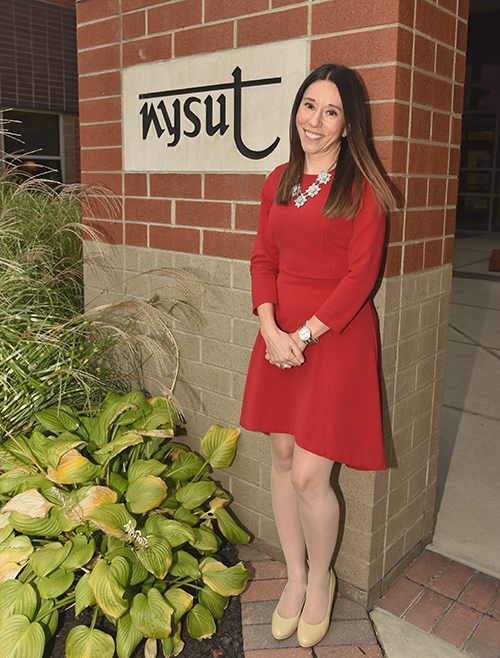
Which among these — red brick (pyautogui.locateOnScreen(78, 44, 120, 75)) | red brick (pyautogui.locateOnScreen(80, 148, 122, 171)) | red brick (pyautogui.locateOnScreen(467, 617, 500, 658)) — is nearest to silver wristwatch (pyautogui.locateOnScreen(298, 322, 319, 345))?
red brick (pyautogui.locateOnScreen(467, 617, 500, 658))

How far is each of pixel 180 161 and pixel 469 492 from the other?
236 centimetres

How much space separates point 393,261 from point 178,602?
59.0 inches

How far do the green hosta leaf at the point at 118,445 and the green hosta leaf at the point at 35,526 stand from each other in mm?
328

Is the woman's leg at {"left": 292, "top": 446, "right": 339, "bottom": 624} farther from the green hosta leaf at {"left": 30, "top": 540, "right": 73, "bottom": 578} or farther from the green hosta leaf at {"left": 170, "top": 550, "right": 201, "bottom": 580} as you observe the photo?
the green hosta leaf at {"left": 30, "top": 540, "right": 73, "bottom": 578}

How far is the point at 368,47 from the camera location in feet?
7.06

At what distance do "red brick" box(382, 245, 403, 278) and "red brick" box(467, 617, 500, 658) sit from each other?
54.9 inches

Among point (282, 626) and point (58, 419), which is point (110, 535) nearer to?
point (58, 419)

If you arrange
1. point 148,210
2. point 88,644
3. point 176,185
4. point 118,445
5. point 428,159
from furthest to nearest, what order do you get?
point 148,210, point 176,185, point 118,445, point 428,159, point 88,644

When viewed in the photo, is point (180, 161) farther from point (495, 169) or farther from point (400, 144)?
point (495, 169)

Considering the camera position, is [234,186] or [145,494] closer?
[145,494]

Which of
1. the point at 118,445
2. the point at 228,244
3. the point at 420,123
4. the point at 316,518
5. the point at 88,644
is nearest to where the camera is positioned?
the point at 88,644

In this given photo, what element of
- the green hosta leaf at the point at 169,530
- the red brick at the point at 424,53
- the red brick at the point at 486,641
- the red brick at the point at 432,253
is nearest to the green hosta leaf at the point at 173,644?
the green hosta leaf at the point at 169,530

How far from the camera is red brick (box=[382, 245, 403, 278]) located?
89.7 inches

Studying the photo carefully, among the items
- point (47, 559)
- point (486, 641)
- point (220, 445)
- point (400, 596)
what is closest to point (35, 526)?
point (47, 559)
